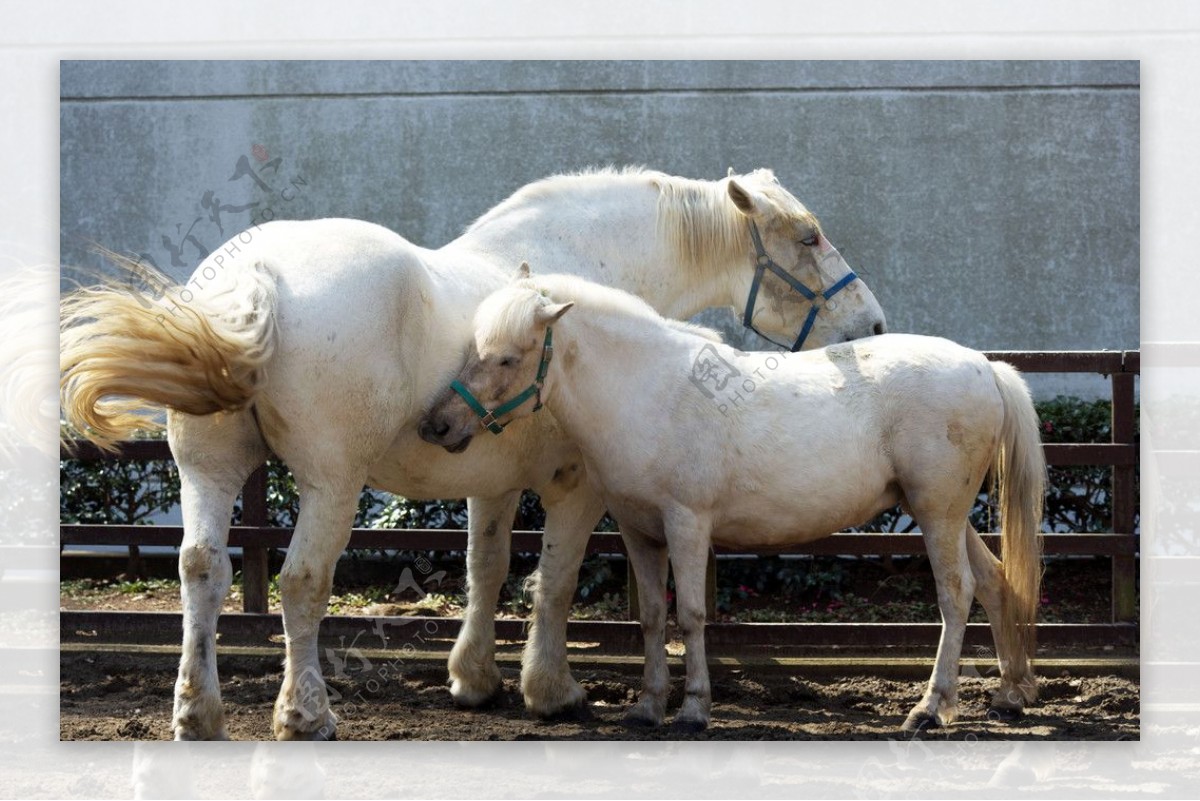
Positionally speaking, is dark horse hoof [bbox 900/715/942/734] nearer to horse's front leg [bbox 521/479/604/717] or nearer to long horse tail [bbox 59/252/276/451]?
horse's front leg [bbox 521/479/604/717]

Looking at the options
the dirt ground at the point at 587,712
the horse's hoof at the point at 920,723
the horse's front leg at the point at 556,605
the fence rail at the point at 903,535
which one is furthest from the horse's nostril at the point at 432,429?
the horse's hoof at the point at 920,723

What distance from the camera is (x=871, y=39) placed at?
170 inches

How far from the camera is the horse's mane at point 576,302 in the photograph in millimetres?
3697

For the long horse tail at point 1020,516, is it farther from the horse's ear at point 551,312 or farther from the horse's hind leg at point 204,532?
the horse's hind leg at point 204,532

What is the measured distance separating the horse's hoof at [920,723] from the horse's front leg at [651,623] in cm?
71

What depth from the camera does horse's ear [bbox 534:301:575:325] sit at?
3.70 m

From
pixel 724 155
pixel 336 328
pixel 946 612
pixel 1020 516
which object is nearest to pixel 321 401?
pixel 336 328

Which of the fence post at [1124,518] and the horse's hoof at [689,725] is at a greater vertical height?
the fence post at [1124,518]

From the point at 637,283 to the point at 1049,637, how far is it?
1.89 meters

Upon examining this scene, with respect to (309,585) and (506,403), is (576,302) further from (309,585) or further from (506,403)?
(309,585)

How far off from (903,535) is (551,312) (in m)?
1.81

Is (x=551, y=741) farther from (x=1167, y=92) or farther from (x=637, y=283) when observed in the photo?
(x=1167, y=92)

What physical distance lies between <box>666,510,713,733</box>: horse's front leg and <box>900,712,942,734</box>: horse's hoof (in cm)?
60

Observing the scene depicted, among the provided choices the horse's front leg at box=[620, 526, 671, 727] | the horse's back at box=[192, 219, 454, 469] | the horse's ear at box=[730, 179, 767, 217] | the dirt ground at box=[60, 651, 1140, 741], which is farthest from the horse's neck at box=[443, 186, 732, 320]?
the dirt ground at box=[60, 651, 1140, 741]
